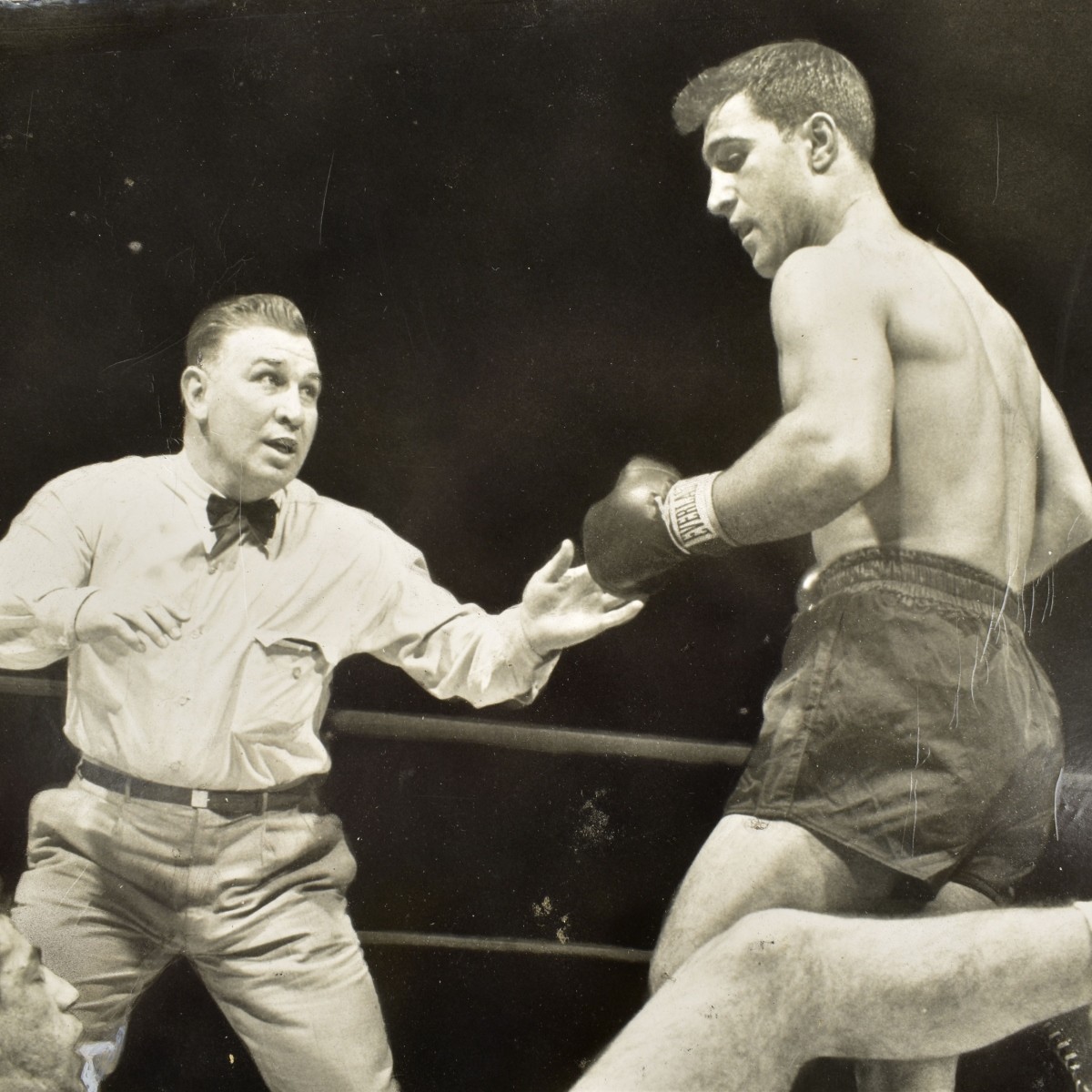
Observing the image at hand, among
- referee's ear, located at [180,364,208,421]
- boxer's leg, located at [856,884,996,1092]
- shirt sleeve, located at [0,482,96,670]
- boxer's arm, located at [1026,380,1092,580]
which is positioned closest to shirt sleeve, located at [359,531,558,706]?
referee's ear, located at [180,364,208,421]

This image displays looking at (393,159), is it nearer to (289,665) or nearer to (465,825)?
(289,665)

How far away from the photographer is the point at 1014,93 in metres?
2.75

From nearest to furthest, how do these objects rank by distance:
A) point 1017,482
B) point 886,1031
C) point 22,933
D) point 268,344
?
point 886,1031 < point 1017,482 < point 22,933 < point 268,344

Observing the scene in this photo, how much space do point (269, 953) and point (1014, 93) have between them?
253 cm

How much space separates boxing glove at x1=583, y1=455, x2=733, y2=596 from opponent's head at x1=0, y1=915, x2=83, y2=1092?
58.1 inches

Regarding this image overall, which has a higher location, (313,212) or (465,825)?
(313,212)

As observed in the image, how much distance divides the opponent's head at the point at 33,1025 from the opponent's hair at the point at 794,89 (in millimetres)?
2372

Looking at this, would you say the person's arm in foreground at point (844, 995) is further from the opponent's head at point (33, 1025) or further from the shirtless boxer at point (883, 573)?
the opponent's head at point (33, 1025)

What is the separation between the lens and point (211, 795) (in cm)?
267

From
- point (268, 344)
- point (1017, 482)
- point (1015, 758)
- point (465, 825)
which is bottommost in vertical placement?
point (465, 825)

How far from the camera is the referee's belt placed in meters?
2.67

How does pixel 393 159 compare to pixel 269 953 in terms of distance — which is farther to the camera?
pixel 393 159

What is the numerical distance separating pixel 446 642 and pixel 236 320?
923 millimetres

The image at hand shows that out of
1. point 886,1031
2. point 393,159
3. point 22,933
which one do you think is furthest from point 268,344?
point 886,1031
